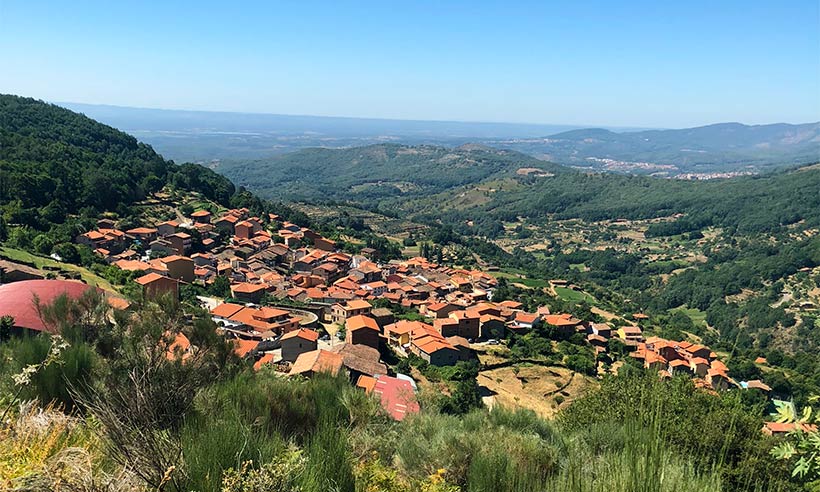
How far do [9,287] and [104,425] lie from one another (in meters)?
13.8

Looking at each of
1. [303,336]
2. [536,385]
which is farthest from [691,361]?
[303,336]

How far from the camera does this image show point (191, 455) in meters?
2.31

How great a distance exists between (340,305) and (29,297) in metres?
19.4

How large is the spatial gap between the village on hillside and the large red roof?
238 inches

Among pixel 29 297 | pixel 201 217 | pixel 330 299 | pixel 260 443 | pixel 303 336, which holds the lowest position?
pixel 330 299

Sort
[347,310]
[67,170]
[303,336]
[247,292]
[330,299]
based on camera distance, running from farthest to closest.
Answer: [67,170] < [330,299] < [247,292] < [347,310] < [303,336]

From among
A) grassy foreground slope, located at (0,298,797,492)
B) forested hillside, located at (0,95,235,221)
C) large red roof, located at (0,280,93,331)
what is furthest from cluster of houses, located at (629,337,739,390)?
forested hillside, located at (0,95,235,221)

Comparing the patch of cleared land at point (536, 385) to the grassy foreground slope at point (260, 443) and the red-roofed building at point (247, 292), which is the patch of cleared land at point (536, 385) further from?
the grassy foreground slope at point (260, 443)

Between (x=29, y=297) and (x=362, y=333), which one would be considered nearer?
(x=29, y=297)

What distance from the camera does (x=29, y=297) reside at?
1225cm

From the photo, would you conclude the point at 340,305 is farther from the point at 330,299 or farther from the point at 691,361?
the point at 691,361

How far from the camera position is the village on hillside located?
24016 millimetres

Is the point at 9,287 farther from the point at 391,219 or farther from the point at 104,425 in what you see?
the point at 391,219

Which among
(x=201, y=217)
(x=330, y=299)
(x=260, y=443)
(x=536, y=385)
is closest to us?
(x=260, y=443)
